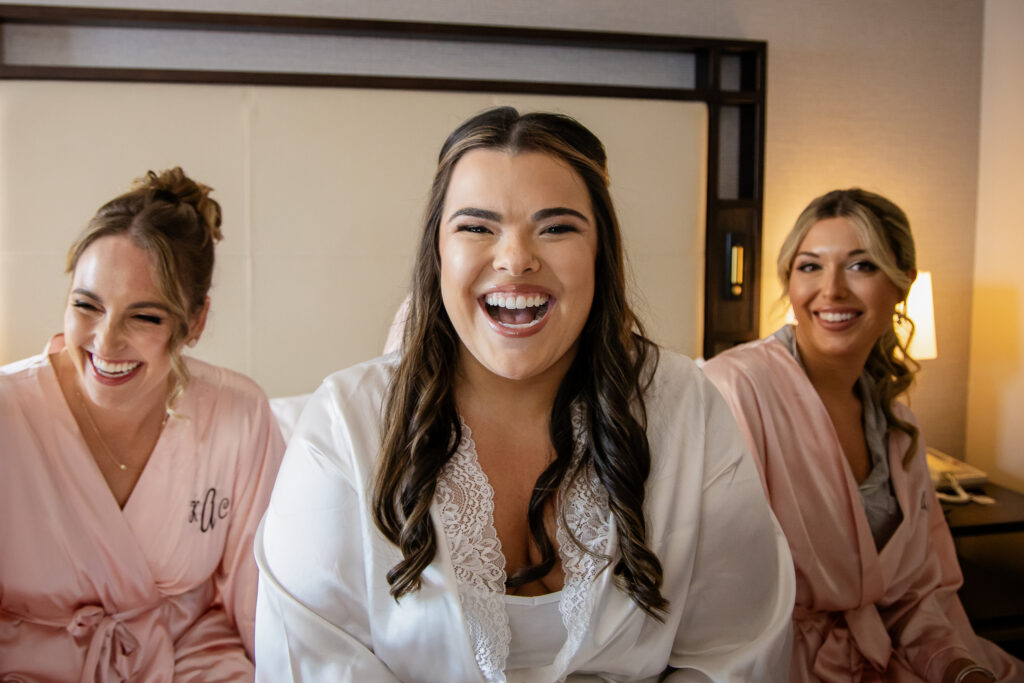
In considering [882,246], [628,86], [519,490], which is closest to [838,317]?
[882,246]

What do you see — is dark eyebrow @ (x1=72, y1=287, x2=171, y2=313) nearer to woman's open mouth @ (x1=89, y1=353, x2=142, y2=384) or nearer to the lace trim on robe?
woman's open mouth @ (x1=89, y1=353, x2=142, y2=384)

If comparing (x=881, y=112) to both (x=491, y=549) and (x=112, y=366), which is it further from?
(x=112, y=366)

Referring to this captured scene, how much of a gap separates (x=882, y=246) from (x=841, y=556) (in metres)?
0.67

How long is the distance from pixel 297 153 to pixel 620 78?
1.12 metres

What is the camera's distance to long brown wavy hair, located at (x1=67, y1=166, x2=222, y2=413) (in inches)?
54.7

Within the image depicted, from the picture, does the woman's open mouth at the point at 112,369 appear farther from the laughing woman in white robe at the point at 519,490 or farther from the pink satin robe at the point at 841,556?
the pink satin robe at the point at 841,556

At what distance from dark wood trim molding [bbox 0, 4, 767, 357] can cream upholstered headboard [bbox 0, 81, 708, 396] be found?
0.04 metres

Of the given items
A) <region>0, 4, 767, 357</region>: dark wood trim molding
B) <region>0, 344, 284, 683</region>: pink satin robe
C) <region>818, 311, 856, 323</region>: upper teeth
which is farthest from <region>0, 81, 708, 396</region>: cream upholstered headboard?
<region>0, 344, 284, 683</region>: pink satin robe

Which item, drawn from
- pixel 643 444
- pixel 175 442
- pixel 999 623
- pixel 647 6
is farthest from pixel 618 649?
pixel 647 6

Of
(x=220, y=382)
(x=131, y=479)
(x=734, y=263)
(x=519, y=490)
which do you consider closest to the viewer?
(x=519, y=490)

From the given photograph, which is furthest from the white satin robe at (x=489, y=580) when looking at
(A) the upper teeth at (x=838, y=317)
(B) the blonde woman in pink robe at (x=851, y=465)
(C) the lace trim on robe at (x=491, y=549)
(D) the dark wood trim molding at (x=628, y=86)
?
(D) the dark wood trim molding at (x=628, y=86)

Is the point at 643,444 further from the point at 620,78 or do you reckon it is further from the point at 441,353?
the point at 620,78

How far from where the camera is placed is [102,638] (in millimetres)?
1354

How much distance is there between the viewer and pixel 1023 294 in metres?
2.71
